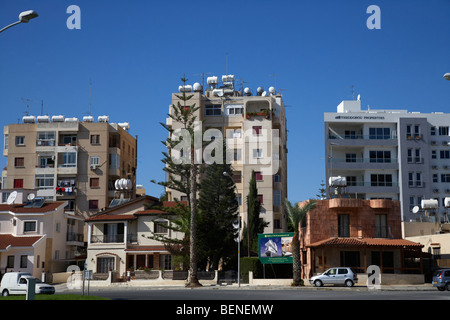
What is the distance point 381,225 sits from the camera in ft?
160

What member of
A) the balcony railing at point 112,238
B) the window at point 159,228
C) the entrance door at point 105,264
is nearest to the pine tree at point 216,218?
the window at point 159,228

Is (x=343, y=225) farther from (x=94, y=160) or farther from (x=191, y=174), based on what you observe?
(x=94, y=160)

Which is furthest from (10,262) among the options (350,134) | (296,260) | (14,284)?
(350,134)

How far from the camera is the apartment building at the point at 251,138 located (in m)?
70.2

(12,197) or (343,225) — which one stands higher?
(12,197)

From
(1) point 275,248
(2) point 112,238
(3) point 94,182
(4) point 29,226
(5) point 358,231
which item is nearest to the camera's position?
(1) point 275,248

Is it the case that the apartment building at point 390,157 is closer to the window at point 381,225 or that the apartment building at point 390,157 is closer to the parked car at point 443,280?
the window at point 381,225

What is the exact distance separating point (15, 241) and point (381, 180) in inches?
1780

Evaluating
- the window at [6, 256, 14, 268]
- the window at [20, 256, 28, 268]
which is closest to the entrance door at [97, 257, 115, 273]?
the window at [20, 256, 28, 268]

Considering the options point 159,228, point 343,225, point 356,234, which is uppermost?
point 343,225

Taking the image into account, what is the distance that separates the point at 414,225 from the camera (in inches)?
2238

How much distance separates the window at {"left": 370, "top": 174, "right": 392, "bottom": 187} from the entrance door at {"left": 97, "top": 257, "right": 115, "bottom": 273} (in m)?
35.5
